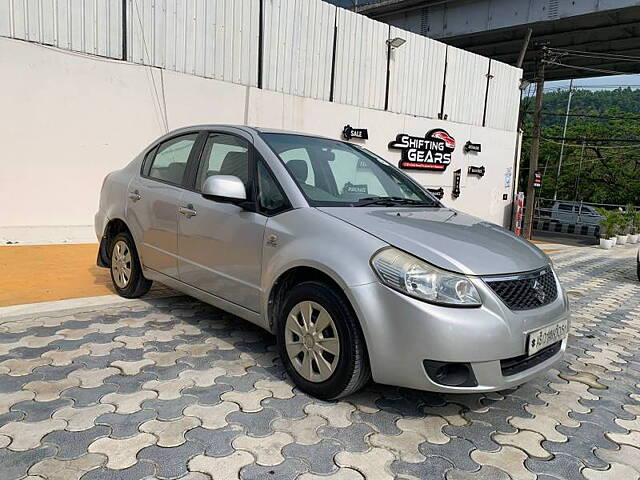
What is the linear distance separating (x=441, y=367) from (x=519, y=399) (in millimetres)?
940

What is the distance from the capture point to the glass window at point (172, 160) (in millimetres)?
3984

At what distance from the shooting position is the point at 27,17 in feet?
24.3

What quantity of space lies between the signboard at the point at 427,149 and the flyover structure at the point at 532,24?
639 centimetres

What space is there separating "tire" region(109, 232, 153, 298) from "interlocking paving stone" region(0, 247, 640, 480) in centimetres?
57

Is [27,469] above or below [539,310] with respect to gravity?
below

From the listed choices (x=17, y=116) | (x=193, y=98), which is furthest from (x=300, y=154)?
(x=193, y=98)

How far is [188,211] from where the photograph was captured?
12.1 feet

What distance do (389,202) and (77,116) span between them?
6.74 metres

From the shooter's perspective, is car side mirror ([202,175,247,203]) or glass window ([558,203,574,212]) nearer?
car side mirror ([202,175,247,203])

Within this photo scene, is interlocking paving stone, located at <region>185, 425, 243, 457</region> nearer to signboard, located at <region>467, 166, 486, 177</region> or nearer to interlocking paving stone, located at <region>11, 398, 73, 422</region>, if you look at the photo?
interlocking paving stone, located at <region>11, 398, 73, 422</region>

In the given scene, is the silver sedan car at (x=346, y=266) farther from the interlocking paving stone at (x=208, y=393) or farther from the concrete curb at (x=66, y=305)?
the concrete curb at (x=66, y=305)

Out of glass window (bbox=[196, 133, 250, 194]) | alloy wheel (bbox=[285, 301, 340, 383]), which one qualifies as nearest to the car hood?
alloy wheel (bbox=[285, 301, 340, 383])

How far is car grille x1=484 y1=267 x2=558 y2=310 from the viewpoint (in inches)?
100

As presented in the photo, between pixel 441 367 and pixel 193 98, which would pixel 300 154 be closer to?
pixel 441 367
